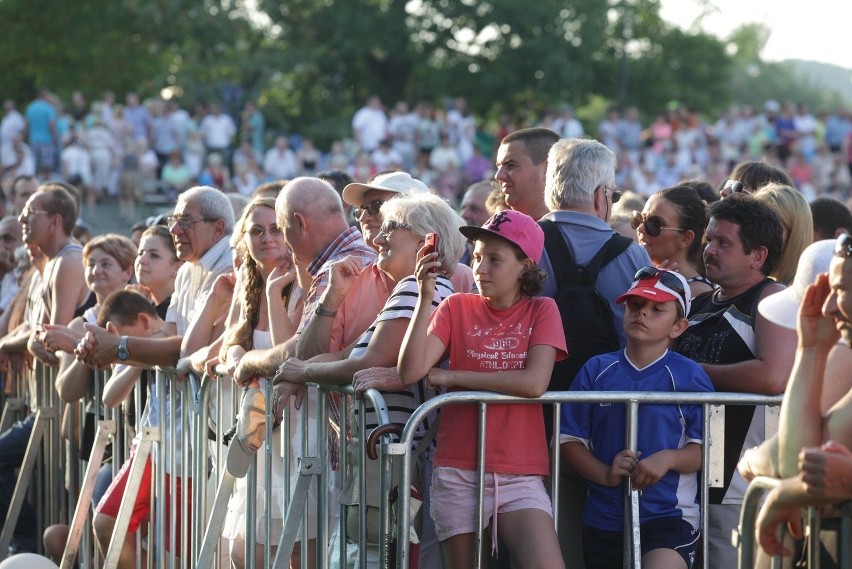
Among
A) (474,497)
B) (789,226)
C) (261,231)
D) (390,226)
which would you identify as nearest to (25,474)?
(261,231)

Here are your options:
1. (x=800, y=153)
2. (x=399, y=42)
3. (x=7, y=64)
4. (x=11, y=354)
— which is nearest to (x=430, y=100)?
(x=399, y=42)

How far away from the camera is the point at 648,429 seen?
5.10 metres

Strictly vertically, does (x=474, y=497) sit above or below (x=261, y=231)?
below

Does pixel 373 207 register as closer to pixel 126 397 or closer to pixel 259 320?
pixel 259 320

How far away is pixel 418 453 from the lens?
5.20 meters

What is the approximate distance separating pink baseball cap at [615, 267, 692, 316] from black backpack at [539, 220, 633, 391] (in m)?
0.27

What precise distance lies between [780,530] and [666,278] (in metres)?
1.62

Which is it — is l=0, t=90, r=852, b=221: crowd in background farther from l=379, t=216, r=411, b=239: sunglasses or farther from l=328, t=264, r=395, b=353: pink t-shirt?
l=379, t=216, r=411, b=239: sunglasses

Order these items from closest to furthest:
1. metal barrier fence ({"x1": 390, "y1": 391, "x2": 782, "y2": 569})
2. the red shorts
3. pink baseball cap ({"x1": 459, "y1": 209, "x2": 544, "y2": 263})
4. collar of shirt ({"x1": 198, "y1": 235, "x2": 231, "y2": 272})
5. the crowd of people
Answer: metal barrier fence ({"x1": 390, "y1": 391, "x2": 782, "y2": 569}), the crowd of people, pink baseball cap ({"x1": 459, "y1": 209, "x2": 544, "y2": 263}), the red shorts, collar of shirt ({"x1": 198, "y1": 235, "x2": 231, "y2": 272})

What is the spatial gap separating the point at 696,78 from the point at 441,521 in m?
51.5

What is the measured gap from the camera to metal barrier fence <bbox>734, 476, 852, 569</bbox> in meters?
3.53

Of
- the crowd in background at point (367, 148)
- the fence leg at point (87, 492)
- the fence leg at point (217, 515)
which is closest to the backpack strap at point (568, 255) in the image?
the fence leg at point (217, 515)

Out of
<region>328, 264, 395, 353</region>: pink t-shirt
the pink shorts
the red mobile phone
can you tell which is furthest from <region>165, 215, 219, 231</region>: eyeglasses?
the pink shorts

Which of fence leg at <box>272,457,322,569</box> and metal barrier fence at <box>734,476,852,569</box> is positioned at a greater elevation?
metal barrier fence at <box>734,476,852,569</box>
